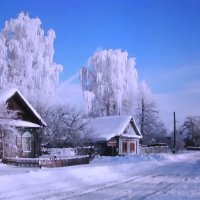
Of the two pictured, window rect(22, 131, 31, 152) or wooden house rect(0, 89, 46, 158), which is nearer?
wooden house rect(0, 89, 46, 158)

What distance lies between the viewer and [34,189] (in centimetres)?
1513

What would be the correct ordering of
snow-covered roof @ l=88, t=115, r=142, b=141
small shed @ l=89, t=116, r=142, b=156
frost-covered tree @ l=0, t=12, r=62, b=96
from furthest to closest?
snow-covered roof @ l=88, t=115, r=142, b=141 → small shed @ l=89, t=116, r=142, b=156 → frost-covered tree @ l=0, t=12, r=62, b=96

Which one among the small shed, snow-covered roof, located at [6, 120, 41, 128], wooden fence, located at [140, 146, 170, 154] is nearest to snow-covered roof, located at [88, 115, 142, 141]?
the small shed

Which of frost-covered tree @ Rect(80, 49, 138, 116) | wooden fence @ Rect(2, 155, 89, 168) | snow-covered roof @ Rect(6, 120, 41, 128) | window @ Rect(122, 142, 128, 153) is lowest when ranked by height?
window @ Rect(122, 142, 128, 153)

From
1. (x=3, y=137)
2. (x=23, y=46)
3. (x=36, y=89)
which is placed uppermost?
(x=23, y=46)

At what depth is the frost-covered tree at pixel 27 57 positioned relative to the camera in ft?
146

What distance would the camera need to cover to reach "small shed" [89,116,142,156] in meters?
49.4

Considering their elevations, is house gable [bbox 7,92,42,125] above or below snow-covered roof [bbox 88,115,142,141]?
above

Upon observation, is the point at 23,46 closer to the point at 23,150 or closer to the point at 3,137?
the point at 23,150

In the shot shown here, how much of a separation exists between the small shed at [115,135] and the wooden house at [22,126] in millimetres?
15062

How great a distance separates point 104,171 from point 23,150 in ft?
39.4

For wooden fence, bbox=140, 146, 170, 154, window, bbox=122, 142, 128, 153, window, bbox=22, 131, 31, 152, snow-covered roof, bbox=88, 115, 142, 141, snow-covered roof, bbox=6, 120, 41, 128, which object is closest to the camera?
snow-covered roof, bbox=6, 120, 41, 128

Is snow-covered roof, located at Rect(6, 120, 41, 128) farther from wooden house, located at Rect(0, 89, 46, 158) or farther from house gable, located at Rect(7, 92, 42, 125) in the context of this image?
house gable, located at Rect(7, 92, 42, 125)

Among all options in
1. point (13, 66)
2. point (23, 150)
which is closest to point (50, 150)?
point (23, 150)
